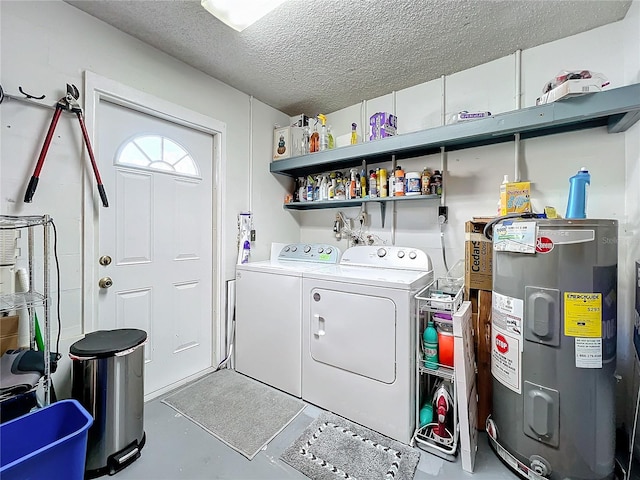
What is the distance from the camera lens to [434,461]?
148 centimetres

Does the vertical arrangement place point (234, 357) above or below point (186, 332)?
below

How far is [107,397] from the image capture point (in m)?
1.41

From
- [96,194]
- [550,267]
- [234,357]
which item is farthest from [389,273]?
[96,194]

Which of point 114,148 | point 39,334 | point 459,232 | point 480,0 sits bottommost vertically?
point 39,334

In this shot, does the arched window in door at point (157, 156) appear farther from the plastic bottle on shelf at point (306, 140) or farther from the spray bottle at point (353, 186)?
the spray bottle at point (353, 186)

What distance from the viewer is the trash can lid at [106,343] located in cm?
139

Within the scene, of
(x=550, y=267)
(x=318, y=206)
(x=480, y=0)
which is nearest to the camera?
(x=550, y=267)

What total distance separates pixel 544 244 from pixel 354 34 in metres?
1.60

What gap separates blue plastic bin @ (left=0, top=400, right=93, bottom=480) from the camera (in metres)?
1.01

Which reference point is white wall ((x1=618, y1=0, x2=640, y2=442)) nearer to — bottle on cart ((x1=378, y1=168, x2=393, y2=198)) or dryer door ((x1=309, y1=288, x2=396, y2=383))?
dryer door ((x1=309, y1=288, x2=396, y2=383))

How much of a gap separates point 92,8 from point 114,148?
75 centimetres

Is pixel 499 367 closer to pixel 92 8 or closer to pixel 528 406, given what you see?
pixel 528 406

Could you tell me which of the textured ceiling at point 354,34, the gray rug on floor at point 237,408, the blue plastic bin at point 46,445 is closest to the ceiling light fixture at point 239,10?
the textured ceiling at point 354,34

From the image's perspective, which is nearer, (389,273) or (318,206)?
(389,273)
